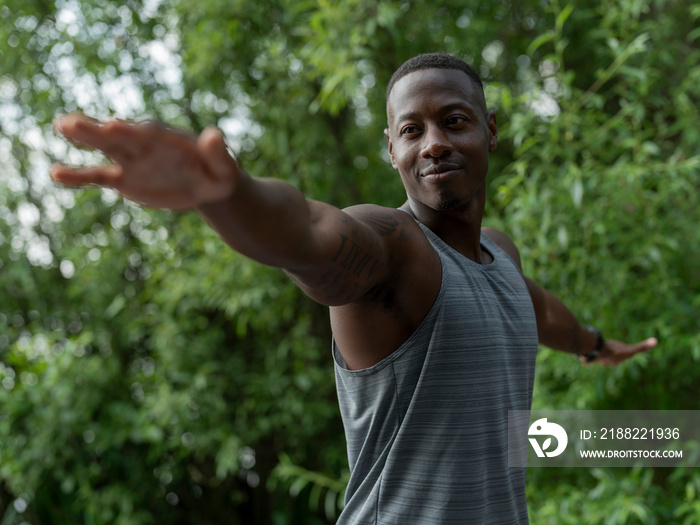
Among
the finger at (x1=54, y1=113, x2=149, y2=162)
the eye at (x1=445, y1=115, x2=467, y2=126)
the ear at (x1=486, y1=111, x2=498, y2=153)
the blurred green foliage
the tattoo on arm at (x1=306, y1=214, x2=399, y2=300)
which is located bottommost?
the blurred green foliage

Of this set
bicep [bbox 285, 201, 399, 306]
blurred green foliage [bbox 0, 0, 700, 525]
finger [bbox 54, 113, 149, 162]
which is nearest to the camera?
finger [bbox 54, 113, 149, 162]

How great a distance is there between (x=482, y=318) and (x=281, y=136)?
2155 mm

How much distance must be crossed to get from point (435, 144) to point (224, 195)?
1.78ft

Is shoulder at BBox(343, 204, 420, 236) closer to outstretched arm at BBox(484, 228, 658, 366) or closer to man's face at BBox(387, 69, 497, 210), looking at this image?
man's face at BBox(387, 69, 497, 210)

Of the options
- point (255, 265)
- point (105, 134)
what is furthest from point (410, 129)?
point (255, 265)

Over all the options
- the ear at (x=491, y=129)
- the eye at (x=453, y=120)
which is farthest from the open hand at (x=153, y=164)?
the ear at (x=491, y=129)

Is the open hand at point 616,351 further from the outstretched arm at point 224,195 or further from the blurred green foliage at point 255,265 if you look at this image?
the outstretched arm at point 224,195

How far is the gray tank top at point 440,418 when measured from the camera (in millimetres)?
1050

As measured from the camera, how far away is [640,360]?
215 centimetres

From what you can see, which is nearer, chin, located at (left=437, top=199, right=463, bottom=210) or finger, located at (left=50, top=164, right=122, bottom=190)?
finger, located at (left=50, top=164, right=122, bottom=190)

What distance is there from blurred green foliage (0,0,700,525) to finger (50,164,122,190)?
1869mm

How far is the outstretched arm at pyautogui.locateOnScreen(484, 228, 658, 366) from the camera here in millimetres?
1615

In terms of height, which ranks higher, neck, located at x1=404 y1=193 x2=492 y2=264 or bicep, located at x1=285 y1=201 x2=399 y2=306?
bicep, located at x1=285 y1=201 x2=399 y2=306

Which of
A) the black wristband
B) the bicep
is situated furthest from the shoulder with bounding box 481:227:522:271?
the bicep
